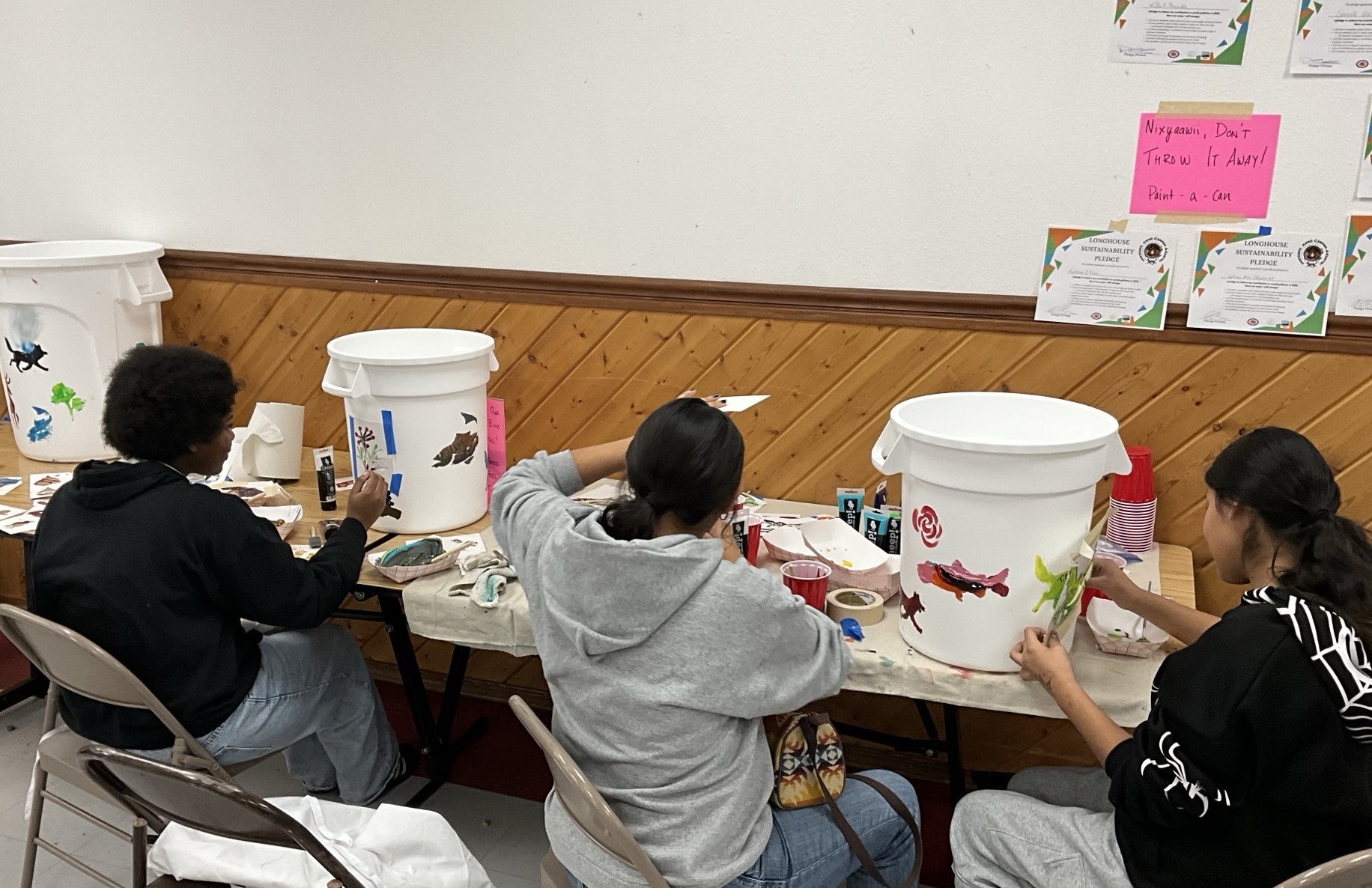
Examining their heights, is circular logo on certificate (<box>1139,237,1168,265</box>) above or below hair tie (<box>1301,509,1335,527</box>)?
above

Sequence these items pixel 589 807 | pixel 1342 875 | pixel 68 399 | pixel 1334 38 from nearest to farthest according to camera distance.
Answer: pixel 1342 875 < pixel 589 807 < pixel 1334 38 < pixel 68 399

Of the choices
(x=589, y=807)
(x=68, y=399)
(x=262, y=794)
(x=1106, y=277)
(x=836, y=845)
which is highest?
(x=1106, y=277)

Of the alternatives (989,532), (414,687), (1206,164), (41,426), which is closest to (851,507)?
(989,532)

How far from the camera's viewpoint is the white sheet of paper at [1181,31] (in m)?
2.03

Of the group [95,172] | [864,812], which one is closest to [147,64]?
[95,172]

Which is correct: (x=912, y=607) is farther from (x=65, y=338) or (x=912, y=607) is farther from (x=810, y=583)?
(x=65, y=338)

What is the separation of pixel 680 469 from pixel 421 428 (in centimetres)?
95

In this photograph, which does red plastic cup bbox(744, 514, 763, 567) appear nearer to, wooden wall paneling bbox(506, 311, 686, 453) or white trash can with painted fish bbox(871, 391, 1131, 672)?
white trash can with painted fish bbox(871, 391, 1131, 672)

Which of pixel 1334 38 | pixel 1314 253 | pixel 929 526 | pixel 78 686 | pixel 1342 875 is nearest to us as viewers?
pixel 1342 875

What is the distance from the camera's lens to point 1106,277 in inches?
87.0

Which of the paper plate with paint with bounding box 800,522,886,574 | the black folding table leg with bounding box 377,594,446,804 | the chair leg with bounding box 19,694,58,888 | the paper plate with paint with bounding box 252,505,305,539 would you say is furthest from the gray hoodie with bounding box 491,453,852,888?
the chair leg with bounding box 19,694,58,888

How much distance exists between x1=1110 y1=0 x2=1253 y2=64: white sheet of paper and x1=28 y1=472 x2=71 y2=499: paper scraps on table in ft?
8.87

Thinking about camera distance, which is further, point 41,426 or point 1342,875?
point 41,426

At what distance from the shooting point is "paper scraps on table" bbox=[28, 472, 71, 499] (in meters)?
2.55
